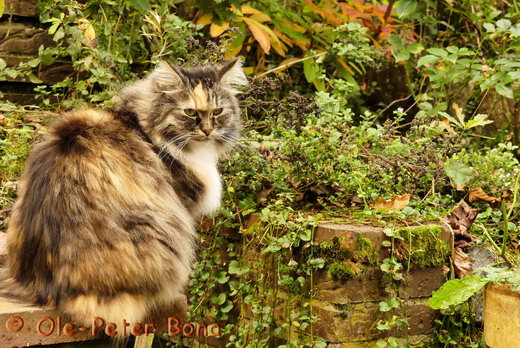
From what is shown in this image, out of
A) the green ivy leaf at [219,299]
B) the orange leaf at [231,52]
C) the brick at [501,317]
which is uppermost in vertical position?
the orange leaf at [231,52]

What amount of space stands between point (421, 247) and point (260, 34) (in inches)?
81.8

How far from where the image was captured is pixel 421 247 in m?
3.11

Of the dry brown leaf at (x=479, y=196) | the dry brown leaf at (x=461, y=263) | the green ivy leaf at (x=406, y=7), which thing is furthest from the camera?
the green ivy leaf at (x=406, y=7)

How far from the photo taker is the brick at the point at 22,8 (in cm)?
478

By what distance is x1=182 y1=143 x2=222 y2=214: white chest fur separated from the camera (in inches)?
122

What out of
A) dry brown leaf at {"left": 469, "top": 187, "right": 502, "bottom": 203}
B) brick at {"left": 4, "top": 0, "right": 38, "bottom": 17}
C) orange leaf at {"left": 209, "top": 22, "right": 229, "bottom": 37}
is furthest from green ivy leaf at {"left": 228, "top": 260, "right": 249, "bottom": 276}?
brick at {"left": 4, "top": 0, "right": 38, "bottom": 17}

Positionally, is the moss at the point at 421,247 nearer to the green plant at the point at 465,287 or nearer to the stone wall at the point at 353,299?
the stone wall at the point at 353,299

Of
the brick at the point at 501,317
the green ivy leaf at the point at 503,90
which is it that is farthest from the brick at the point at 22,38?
the brick at the point at 501,317

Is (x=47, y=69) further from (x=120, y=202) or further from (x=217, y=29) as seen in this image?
(x=120, y=202)

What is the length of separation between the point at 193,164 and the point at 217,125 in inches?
8.5

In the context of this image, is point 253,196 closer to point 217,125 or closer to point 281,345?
point 217,125

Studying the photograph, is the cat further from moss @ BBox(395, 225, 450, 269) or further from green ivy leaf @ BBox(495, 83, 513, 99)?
green ivy leaf @ BBox(495, 83, 513, 99)

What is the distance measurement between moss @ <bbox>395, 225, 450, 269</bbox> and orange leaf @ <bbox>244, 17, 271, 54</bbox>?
187 centimetres

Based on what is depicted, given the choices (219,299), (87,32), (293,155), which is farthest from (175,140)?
(87,32)
